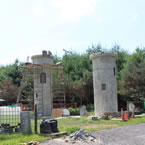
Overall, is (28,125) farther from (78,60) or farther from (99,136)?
(78,60)

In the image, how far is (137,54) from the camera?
29.2m

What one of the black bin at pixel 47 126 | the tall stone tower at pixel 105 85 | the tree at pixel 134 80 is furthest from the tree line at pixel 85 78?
the black bin at pixel 47 126

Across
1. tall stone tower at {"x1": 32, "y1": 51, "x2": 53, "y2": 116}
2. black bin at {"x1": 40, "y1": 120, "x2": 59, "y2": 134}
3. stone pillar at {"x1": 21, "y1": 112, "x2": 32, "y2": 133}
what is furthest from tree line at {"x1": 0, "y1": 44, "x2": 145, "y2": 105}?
stone pillar at {"x1": 21, "y1": 112, "x2": 32, "y2": 133}

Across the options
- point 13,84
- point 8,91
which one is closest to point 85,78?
point 8,91

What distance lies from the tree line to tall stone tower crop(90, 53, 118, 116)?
525cm

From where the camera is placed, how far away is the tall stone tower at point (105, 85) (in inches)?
822

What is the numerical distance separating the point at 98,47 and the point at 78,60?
7.05 m

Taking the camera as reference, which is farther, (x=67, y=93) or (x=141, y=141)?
(x=67, y=93)

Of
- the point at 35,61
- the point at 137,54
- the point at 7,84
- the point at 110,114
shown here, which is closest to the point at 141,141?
the point at 110,114

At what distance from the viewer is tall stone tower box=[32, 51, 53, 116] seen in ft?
82.5

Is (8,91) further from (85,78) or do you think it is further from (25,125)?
(25,125)

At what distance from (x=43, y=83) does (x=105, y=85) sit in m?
7.70

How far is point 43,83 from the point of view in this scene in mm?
25422

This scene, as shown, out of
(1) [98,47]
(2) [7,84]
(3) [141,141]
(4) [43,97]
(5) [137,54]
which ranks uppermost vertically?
(1) [98,47]
